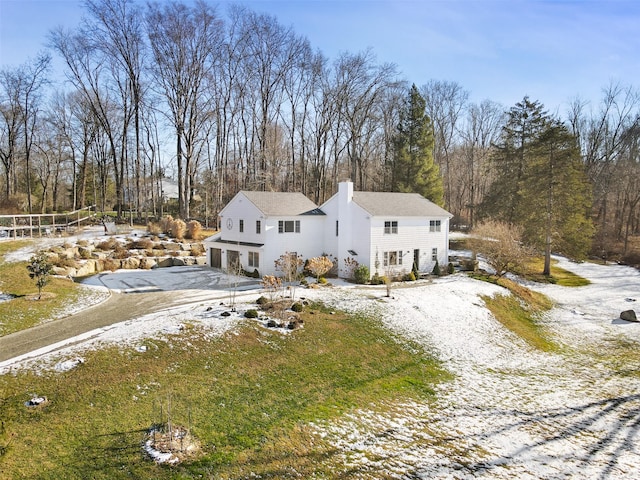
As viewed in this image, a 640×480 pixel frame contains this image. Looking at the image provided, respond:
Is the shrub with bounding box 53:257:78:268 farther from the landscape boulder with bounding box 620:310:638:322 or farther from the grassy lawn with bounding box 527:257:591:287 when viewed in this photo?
the grassy lawn with bounding box 527:257:591:287

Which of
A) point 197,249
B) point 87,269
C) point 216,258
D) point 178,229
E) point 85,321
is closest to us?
point 85,321

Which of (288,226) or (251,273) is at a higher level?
(288,226)

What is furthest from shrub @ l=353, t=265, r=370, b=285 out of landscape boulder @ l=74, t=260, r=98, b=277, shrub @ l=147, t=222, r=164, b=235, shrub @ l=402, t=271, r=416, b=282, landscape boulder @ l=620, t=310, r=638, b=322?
shrub @ l=147, t=222, r=164, b=235

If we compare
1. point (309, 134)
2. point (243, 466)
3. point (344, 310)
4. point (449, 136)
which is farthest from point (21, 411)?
point (449, 136)

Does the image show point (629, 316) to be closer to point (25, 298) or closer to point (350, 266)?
point (350, 266)

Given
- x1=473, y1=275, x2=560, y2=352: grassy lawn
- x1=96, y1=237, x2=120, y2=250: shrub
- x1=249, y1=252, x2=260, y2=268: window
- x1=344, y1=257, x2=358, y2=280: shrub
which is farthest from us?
x1=96, y1=237, x2=120, y2=250: shrub

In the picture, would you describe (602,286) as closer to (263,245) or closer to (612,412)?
(612,412)

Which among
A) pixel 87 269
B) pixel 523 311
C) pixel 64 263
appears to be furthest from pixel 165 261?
pixel 523 311
